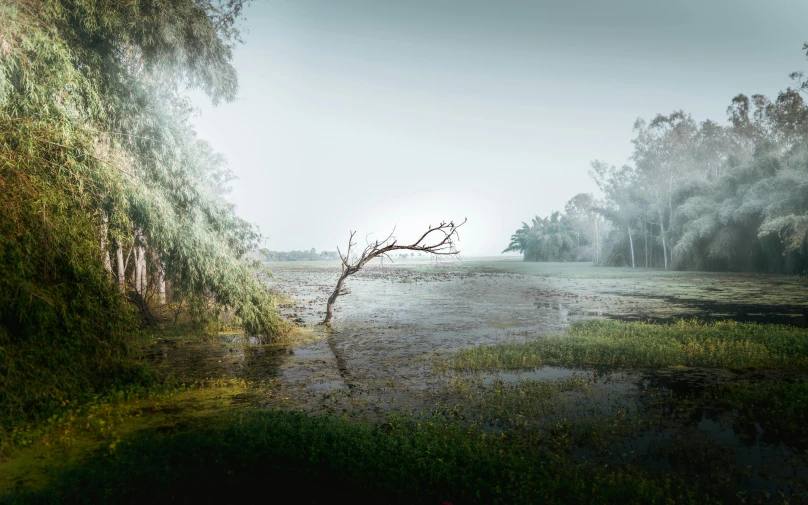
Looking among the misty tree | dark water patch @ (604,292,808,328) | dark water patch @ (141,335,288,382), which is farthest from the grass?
dark water patch @ (604,292,808,328)

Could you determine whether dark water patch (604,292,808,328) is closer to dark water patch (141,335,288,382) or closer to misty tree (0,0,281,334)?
dark water patch (141,335,288,382)

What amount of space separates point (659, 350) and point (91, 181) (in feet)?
44.8

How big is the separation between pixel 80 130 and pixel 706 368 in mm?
14200

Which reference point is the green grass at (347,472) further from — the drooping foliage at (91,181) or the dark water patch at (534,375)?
the dark water patch at (534,375)

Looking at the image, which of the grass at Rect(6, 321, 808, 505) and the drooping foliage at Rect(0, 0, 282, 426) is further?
the drooping foliage at Rect(0, 0, 282, 426)

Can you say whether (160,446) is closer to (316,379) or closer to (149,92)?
(316,379)

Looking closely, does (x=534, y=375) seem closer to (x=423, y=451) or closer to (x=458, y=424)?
(x=458, y=424)

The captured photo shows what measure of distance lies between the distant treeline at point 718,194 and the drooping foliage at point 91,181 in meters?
→ 36.8

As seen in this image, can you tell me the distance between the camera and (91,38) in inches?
368

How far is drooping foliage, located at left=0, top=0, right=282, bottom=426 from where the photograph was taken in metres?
6.94

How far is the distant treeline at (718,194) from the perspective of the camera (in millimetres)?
34531

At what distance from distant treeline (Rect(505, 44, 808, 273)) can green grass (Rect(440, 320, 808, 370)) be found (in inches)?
933

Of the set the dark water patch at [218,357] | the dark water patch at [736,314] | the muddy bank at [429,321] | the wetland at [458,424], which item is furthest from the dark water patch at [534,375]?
the dark water patch at [736,314]

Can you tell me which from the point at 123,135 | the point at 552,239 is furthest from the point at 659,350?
the point at 552,239
